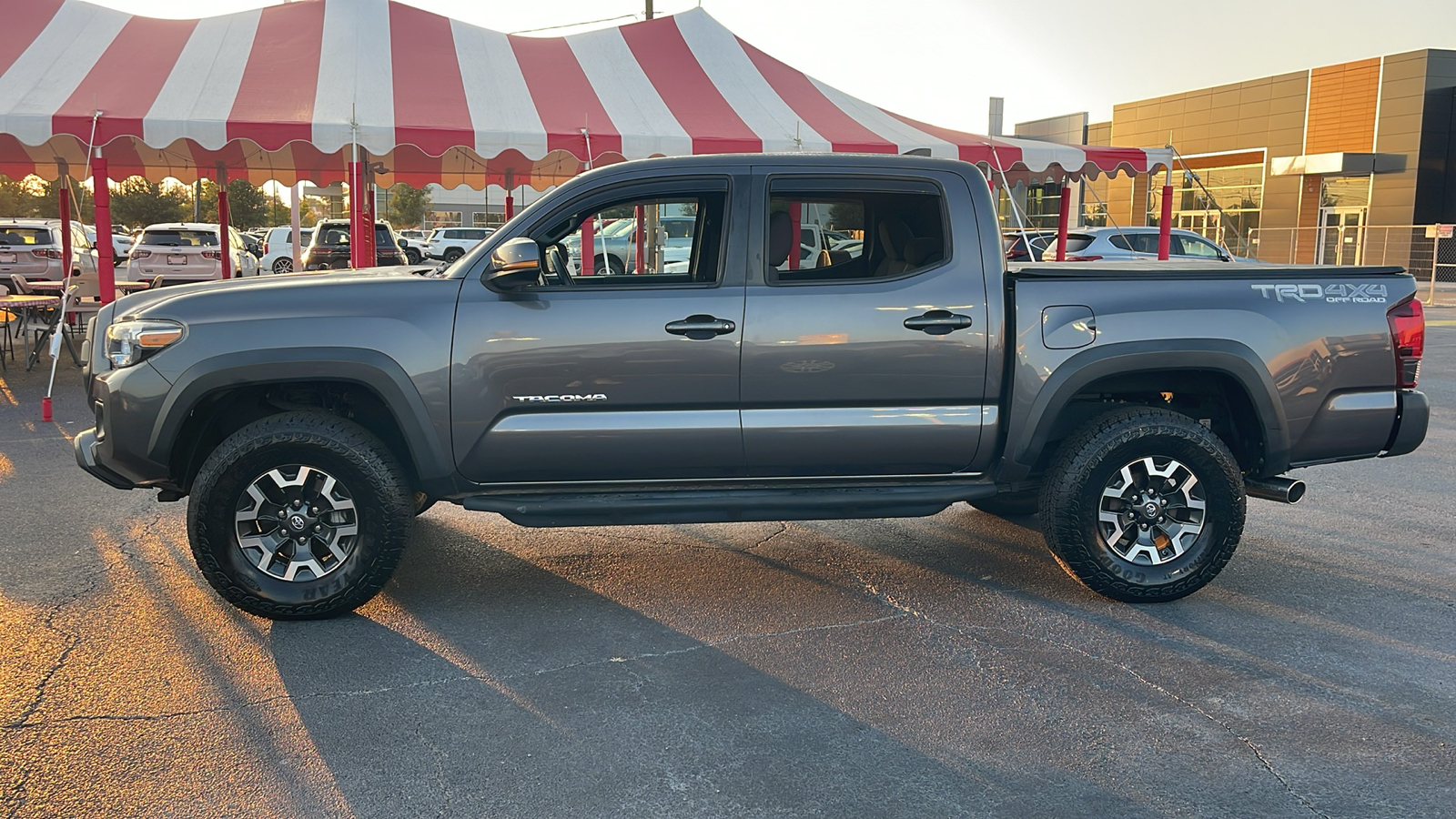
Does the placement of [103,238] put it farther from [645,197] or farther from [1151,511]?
[1151,511]

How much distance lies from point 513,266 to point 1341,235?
37.6 metres

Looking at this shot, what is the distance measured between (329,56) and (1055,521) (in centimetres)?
1112

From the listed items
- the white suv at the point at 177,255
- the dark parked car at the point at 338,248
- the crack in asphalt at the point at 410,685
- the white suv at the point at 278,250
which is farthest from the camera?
the white suv at the point at 278,250

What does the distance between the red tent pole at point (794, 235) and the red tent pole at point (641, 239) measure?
694 mm

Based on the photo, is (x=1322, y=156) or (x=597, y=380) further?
(x=1322, y=156)

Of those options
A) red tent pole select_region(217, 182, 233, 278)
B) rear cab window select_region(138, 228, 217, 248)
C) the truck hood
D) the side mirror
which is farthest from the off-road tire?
rear cab window select_region(138, 228, 217, 248)

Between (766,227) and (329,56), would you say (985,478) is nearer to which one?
(766,227)

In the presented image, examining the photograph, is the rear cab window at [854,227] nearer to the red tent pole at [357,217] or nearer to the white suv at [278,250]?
the red tent pole at [357,217]

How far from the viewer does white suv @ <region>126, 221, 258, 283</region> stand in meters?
18.9

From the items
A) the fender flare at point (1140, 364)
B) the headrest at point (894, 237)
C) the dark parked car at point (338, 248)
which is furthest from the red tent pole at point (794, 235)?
the dark parked car at point (338, 248)

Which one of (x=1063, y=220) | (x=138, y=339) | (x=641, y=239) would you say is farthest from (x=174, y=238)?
(x=138, y=339)

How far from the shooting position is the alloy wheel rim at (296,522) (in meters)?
4.61

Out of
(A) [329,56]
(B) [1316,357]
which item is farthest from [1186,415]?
(A) [329,56]

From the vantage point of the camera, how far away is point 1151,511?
16.2 ft
